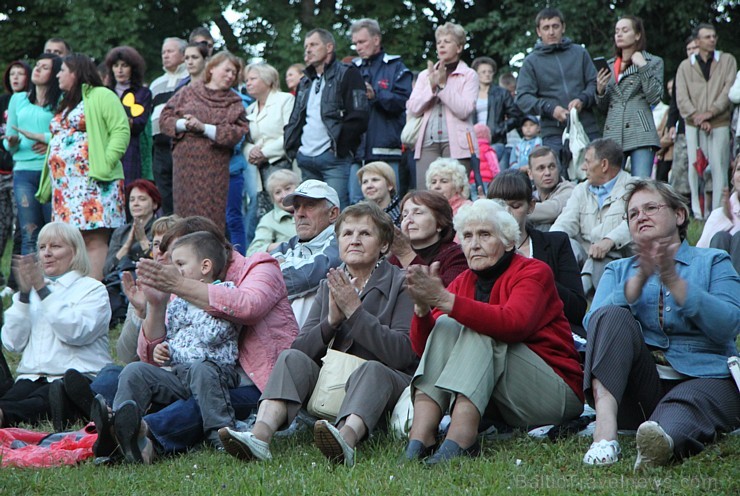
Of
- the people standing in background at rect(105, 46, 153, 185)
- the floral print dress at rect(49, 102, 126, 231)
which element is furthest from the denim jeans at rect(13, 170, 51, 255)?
the people standing in background at rect(105, 46, 153, 185)

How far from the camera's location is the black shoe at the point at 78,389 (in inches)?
225

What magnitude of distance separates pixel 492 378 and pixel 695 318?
3.09 ft

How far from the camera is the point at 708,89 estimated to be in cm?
1169

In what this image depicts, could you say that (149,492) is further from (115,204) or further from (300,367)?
(115,204)

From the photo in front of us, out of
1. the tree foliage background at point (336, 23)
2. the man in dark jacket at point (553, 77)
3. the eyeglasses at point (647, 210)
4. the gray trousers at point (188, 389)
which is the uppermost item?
the tree foliage background at point (336, 23)

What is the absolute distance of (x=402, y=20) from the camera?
21359 millimetres

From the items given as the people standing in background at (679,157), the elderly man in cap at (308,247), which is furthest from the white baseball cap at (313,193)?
the people standing in background at (679,157)

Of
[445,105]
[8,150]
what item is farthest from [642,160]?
[8,150]

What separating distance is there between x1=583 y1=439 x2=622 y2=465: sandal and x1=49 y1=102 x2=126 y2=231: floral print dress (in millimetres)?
5806

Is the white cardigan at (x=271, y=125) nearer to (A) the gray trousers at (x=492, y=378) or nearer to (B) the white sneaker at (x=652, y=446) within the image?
(A) the gray trousers at (x=492, y=378)

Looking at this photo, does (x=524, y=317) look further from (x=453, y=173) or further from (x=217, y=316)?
(x=453, y=173)

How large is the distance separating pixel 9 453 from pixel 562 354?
283cm

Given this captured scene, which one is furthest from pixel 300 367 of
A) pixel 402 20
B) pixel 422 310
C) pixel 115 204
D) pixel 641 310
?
pixel 402 20

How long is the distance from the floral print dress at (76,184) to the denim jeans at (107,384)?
335 cm
